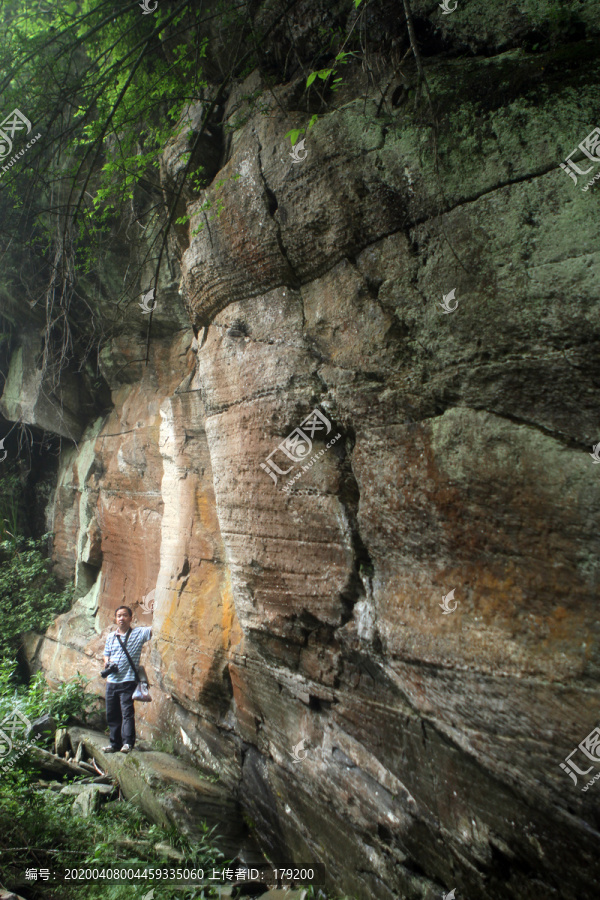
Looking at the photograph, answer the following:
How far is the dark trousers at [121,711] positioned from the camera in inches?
193

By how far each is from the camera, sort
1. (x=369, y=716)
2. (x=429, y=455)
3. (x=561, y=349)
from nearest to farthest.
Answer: (x=561, y=349), (x=429, y=455), (x=369, y=716)

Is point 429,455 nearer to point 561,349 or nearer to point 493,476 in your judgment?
point 493,476

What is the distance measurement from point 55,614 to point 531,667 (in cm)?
770

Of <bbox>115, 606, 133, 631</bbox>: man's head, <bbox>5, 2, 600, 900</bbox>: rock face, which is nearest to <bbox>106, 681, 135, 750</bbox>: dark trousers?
<bbox>115, 606, 133, 631</bbox>: man's head

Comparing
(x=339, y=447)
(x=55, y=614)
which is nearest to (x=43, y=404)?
(x=55, y=614)

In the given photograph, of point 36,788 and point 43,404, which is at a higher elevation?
point 43,404

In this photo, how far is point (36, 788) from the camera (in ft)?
14.3
